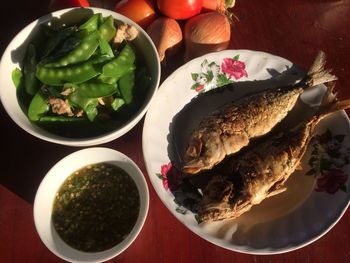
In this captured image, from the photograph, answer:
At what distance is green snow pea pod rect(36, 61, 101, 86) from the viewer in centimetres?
114

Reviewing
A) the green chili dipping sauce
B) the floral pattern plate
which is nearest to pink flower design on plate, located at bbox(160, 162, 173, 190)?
the floral pattern plate

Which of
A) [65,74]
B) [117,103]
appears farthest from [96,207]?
[65,74]

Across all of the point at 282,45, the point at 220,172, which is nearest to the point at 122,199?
the point at 220,172

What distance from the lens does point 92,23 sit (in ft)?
4.04

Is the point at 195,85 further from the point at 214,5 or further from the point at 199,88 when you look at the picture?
the point at 214,5

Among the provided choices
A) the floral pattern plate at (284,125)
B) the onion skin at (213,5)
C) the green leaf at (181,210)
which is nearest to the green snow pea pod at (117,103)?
the floral pattern plate at (284,125)

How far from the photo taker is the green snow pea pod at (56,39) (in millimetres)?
1203

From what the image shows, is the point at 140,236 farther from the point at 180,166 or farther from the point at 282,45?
the point at 282,45

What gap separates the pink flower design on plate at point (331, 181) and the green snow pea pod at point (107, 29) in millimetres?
970

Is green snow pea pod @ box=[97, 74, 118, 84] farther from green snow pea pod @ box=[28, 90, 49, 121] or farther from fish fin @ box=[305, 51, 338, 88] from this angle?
fish fin @ box=[305, 51, 338, 88]

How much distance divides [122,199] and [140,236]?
16cm

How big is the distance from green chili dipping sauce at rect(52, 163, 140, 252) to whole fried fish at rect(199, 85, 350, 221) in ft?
0.91

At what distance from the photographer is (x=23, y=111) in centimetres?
121

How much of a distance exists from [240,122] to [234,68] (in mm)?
280
